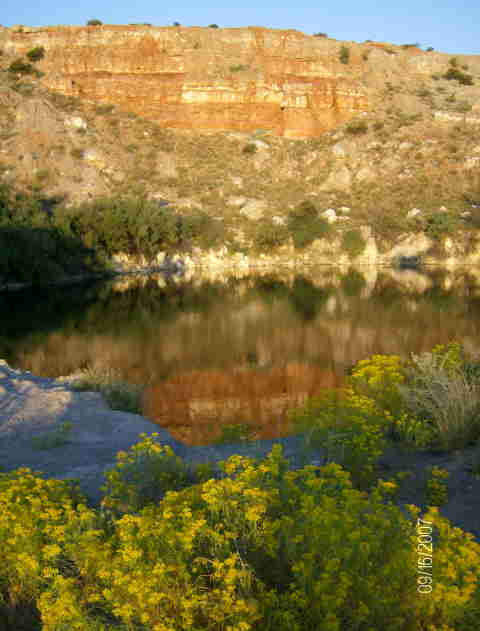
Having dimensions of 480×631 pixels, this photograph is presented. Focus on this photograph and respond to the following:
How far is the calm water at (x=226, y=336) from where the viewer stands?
40.0ft

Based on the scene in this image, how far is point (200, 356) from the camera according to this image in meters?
15.9

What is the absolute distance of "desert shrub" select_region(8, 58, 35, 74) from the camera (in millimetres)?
51938

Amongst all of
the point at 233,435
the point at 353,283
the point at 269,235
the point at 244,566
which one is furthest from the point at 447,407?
the point at 269,235

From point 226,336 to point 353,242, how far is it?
29.2 metres

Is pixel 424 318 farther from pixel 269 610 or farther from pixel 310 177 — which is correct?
pixel 310 177

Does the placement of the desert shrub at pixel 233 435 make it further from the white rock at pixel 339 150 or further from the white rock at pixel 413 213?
the white rock at pixel 339 150

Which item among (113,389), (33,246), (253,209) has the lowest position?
(113,389)

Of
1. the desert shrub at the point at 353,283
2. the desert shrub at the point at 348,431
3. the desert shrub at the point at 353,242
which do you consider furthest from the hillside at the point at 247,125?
the desert shrub at the point at 348,431

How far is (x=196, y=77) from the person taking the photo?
55.3 metres

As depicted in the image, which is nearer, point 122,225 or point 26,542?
point 26,542

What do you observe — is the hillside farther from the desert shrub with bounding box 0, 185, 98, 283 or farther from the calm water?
the calm water

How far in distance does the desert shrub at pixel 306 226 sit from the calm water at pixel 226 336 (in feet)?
47.4

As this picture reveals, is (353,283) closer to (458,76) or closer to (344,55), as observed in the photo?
(344,55)

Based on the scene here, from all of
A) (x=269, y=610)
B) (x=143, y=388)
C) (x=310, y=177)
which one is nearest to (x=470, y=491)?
(x=269, y=610)
